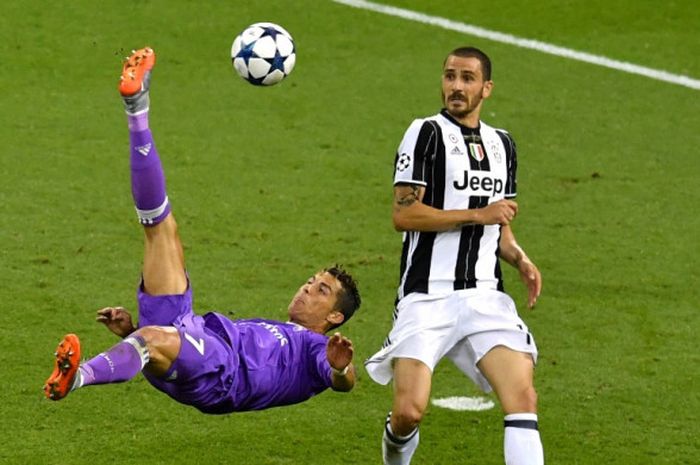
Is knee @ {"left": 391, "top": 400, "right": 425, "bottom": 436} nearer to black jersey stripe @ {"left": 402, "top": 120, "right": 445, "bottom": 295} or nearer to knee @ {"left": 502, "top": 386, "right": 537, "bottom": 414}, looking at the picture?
knee @ {"left": 502, "top": 386, "right": 537, "bottom": 414}

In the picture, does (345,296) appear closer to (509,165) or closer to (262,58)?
(509,165)

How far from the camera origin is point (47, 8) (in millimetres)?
15992

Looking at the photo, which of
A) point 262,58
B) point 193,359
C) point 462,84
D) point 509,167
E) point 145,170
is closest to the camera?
point 193,359

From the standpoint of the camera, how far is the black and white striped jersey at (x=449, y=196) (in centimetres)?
856

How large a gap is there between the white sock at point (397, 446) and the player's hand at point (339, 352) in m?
0.68

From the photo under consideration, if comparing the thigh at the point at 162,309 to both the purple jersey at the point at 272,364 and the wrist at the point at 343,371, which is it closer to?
the purple jersey at the point at 272,364

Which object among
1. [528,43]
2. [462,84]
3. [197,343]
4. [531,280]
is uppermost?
[528,43]

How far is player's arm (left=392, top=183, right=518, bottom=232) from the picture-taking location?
831 cm

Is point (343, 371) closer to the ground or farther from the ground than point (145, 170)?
closer to the ground

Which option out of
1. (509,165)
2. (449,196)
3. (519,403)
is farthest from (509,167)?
(519,403)

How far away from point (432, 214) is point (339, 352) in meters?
0.95

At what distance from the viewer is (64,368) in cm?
727

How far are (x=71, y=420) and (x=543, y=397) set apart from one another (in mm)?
2884

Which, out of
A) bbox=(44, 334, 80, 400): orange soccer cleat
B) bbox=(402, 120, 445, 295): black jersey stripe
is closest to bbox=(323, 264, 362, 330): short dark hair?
bbox=(402, 120, 445, 295): black jersey stripe
